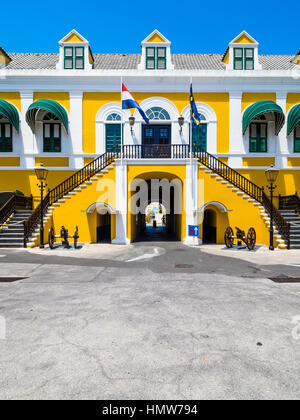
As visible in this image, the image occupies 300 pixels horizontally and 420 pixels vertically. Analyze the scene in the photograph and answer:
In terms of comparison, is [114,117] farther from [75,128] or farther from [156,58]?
[156,58]

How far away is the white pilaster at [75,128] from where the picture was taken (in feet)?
55.6

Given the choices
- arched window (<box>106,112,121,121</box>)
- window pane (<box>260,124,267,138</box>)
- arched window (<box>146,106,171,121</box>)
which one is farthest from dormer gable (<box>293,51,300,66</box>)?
arched window (<box>106,112,121,121</box>)

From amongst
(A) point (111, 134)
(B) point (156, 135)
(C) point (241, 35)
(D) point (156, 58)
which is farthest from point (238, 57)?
(A) point (111, 134)

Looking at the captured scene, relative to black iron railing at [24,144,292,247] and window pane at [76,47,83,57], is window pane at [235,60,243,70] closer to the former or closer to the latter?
black iron railing at [24,144,292,247]

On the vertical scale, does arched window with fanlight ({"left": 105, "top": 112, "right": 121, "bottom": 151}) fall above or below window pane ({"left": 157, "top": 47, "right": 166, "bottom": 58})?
below

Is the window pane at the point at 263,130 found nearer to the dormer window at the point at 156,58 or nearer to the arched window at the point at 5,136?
the dormer window at the point at 156,58

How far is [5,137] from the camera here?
Answer: 17141mm

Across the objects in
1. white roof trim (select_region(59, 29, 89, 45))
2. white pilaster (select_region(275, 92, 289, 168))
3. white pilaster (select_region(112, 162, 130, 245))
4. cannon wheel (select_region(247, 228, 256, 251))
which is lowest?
cannon wheel (select_region(247, 228, 256, 251))

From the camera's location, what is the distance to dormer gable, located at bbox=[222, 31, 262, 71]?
17.7 metres

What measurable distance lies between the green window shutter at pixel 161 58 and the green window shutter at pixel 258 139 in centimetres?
759

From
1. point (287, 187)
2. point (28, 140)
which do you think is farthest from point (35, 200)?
point (287, 187)

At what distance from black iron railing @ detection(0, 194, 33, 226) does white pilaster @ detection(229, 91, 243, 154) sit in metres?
14.3

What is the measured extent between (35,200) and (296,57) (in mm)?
22650

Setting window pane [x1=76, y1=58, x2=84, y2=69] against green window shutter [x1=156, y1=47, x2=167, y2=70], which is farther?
green window shutter [x1=156, y1=47, x2=167, y2=70]
